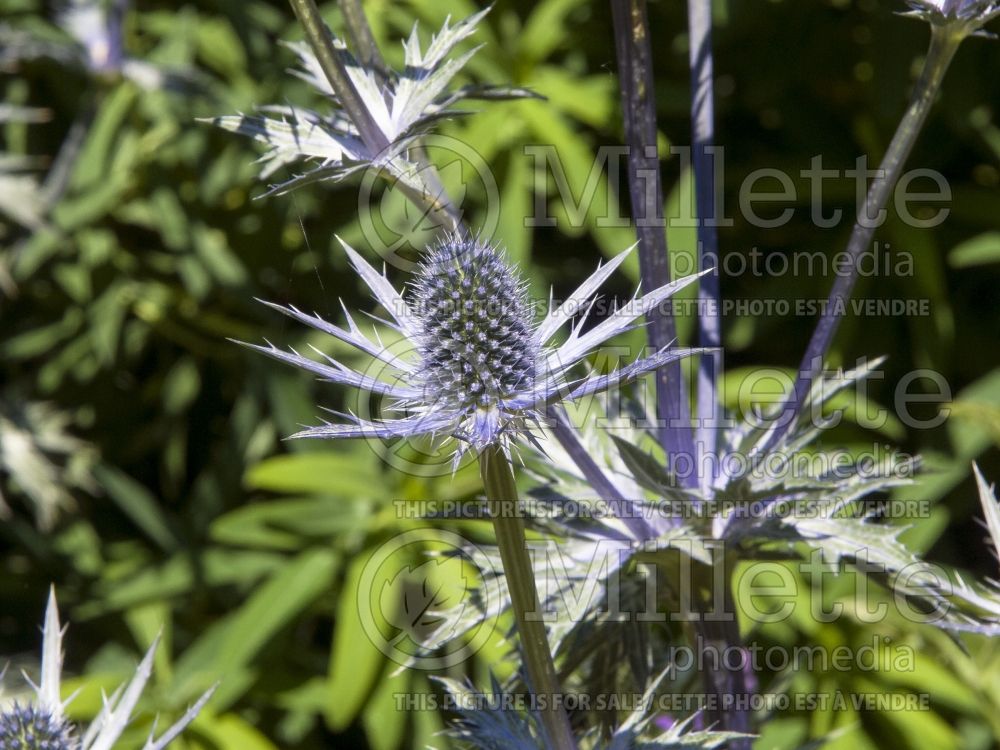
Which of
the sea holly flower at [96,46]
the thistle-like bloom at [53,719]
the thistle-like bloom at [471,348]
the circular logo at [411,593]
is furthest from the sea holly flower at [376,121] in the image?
the sea holly flower at [96,46]

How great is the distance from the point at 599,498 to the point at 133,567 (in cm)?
110

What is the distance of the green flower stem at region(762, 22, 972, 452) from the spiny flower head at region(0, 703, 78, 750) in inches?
17.0

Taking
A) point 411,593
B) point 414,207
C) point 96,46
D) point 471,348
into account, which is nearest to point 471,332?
point 471,348

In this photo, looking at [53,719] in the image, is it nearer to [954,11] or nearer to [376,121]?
[376,121]

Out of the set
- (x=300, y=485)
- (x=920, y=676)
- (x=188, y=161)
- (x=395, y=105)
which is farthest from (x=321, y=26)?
(x=920, y=676)

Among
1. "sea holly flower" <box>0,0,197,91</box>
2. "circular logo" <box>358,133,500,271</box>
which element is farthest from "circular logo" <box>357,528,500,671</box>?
"sea holly flower" <box>0,0,197,91</box>

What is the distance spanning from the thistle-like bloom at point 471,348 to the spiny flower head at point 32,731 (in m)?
0.26

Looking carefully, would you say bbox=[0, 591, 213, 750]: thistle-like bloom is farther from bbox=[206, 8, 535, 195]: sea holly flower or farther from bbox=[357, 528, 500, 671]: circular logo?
bbox=[357, 528, 500, 671]: circular logo

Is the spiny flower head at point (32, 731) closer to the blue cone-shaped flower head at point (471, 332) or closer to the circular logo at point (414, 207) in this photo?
the blue cone-shaped flower head at point (471, 332)

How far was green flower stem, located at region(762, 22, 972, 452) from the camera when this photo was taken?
0.56 meters

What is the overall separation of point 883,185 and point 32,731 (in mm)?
569

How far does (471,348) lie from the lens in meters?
0.50

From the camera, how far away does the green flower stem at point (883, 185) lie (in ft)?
1.83

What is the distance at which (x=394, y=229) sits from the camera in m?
1.21
